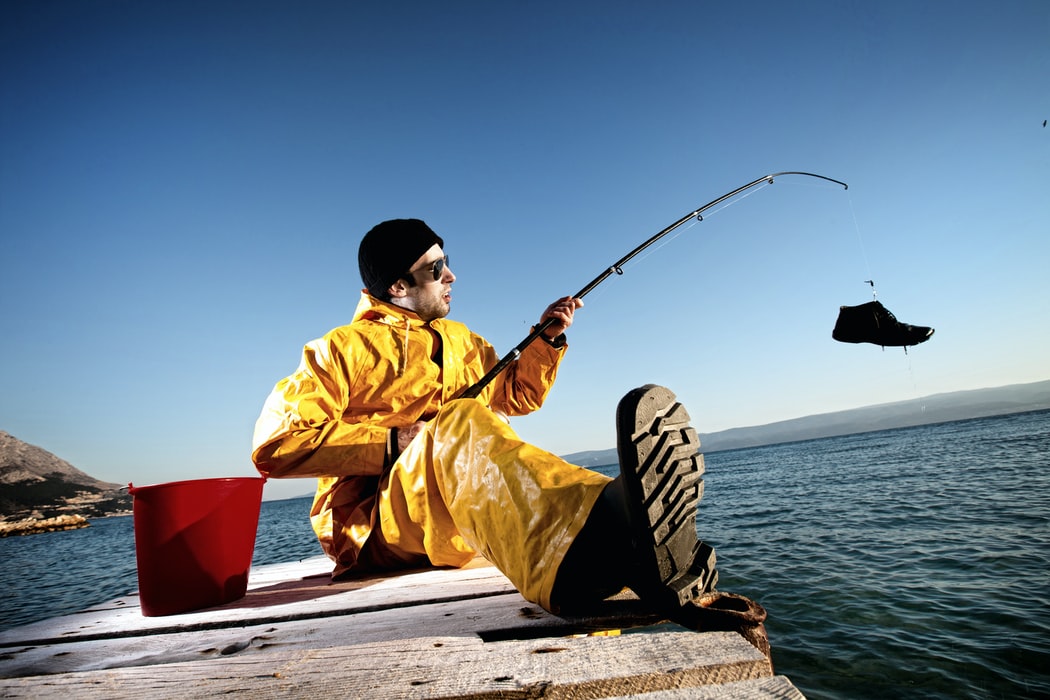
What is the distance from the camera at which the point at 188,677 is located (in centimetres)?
124

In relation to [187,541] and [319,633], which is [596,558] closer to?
[319,633]

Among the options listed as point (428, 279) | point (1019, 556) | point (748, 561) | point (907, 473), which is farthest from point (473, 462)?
point (907, 473)

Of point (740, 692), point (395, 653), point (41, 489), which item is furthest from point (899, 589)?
point (41, 489)

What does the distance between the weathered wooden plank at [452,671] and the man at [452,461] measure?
224mm

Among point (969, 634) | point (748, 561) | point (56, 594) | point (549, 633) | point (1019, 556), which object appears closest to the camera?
point (549, 633)

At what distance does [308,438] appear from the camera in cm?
227

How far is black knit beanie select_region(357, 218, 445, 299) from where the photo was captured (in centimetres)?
340

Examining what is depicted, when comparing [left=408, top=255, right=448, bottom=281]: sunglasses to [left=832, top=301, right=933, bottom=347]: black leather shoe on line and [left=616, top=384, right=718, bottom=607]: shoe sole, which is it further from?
[left=832, top=301, right=933, bottom=347]: black leather shoe on line

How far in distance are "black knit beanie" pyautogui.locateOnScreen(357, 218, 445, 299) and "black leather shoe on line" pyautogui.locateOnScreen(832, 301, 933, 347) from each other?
16.2ft

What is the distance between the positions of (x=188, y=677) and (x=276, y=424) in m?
1.20

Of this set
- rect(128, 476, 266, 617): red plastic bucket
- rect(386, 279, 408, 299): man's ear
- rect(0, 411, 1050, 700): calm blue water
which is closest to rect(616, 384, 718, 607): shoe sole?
rect(128, 476, 266, 617): red plastic bucket

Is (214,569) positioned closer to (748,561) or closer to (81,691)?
(81,691)

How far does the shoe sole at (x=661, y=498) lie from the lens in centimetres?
129

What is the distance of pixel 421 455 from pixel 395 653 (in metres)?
0.83
